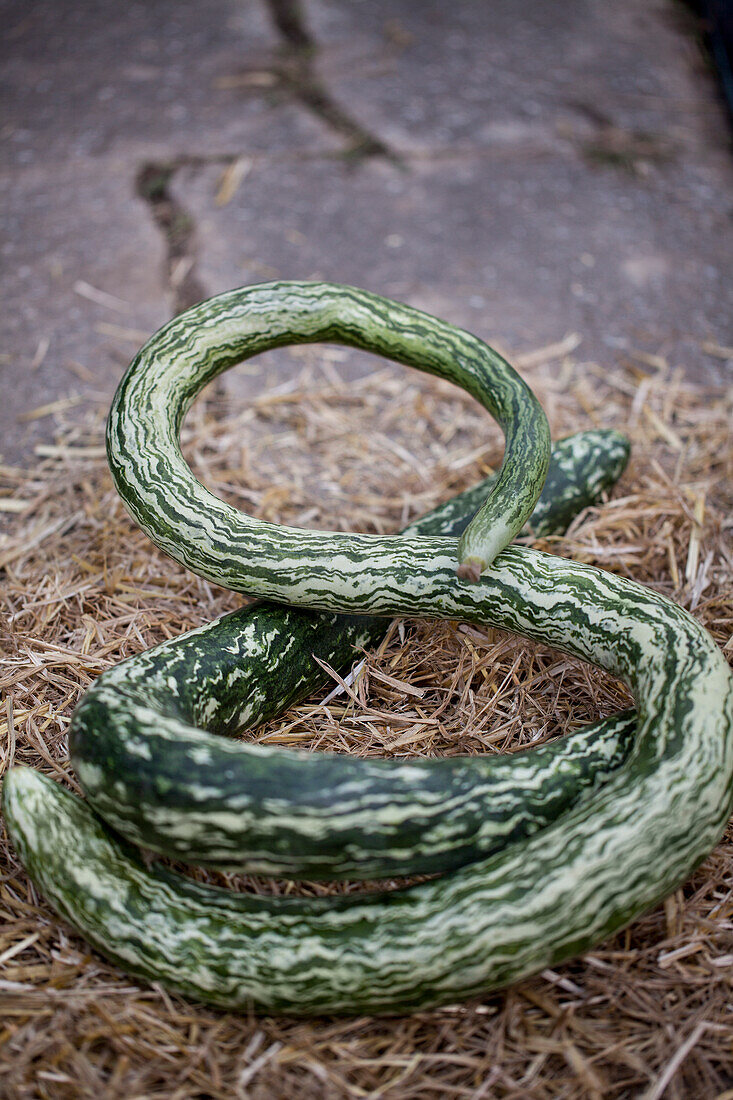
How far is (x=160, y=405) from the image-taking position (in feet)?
9.46

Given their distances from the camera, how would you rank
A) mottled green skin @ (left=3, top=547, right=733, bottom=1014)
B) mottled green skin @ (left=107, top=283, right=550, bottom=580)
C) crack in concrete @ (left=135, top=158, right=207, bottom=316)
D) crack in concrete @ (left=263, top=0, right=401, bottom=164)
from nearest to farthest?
mottled green skin @ (left=3, top=547, right=733, bottom=1014) → mottled green skin @ (left=107, top=283, right=550, bottom=580) → crack in concrete @ (left=135, top=158, right=207, bottom=316) → crack in concrete @ (left=263, top=0, right=401, bottom=164)

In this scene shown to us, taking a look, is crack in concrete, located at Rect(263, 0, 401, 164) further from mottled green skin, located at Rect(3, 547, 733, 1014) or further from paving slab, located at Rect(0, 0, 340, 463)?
mottled green skin, located at Rect(3, 547, 733, 1014)

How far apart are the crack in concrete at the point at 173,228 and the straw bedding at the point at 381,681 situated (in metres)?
0.55

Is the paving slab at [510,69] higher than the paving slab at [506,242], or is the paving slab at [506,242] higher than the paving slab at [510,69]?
the paving slab at [510,69]

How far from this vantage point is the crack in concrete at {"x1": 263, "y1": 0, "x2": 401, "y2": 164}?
5500mm

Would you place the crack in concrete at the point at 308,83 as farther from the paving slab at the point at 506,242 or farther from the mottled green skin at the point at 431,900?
the mottled green skin at the point at 431,900

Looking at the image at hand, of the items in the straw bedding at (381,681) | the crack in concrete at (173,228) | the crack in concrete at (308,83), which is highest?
the crack in concrete at (308,83)

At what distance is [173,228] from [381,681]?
312cm

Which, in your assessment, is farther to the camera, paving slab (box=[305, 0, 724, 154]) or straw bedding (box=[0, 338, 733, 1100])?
paving slab (box=[305, 0, 724, 154])

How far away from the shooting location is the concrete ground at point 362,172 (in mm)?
4559

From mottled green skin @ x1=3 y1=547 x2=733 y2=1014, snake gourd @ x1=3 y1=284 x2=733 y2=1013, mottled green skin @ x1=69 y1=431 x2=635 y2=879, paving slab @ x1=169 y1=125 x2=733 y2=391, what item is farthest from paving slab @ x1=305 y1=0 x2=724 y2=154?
mottled green skin @ x1=3 y1=547 x2=733 y2=1014

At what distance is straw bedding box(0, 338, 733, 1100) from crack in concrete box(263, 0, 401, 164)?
182cm

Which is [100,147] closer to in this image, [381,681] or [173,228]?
[173,228]

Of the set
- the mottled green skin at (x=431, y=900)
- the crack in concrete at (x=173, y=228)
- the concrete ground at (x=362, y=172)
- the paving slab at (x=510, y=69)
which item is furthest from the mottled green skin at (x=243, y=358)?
the paving slab at (x=510, y=69)
